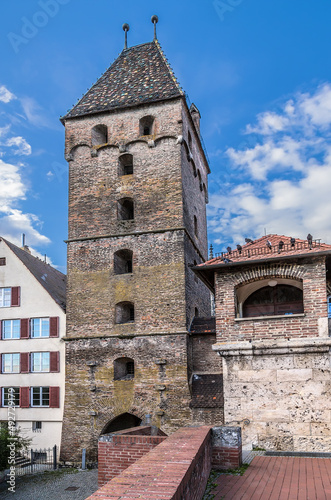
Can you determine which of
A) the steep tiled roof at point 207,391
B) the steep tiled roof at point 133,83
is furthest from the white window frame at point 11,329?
the steep tiled roof at point 133,83

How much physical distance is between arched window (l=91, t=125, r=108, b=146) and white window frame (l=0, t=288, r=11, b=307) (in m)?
9.44

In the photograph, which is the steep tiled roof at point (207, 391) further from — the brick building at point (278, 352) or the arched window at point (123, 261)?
the arched window at point (123, 261)

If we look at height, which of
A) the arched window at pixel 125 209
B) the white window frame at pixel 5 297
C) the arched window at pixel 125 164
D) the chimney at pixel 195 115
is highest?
the chimney at pixel 195 115

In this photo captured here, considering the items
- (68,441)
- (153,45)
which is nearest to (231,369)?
(68,441)

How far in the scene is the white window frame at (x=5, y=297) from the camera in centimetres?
2558

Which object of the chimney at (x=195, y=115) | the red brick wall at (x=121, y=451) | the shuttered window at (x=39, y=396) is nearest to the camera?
the red brick wall at (x=121, y=451)

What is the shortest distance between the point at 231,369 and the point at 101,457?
17.2ft

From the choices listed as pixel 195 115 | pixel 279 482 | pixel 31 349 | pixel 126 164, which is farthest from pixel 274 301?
pixel 195 115

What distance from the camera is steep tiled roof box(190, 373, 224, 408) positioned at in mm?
19438

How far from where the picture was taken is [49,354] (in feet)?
79.6

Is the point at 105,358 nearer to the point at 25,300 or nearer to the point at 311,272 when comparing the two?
the point at 25,300

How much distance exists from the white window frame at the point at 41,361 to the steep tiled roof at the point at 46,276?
8.66 ft

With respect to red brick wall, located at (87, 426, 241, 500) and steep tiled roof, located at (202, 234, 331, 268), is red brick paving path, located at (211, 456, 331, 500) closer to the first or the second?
red brick wall, located at (87, 426, 241, 500)

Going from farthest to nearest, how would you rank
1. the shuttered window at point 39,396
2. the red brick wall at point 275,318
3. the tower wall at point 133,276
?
1. the shuttered window at point 39,396
2. the tower wall at point 133,276
3. the red brick wall at point 275,318
